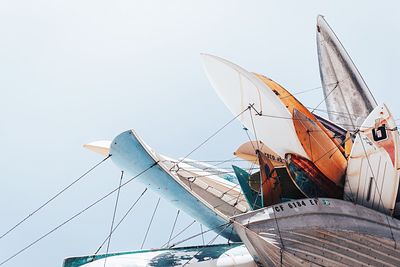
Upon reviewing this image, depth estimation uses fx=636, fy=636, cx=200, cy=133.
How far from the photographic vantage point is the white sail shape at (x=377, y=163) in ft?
48.3

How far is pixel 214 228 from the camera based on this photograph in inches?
737

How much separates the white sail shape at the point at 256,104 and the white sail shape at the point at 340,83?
6003 mm

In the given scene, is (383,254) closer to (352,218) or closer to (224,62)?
(352,218)

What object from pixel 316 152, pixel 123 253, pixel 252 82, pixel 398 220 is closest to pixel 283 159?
pixel 316 152

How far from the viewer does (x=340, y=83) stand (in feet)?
72.2

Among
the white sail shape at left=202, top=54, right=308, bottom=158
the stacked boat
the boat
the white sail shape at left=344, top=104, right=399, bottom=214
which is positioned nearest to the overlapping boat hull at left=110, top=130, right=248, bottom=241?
the stacked boat

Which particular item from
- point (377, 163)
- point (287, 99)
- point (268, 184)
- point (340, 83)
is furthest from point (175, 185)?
point (340, 83)

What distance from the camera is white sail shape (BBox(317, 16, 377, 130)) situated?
21.4 metres

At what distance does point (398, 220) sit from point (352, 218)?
1.43m

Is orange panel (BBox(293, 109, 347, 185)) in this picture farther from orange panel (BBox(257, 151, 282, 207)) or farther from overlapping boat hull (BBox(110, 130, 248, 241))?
overlapping boat hull (BBox(110, 130, 248, 241))

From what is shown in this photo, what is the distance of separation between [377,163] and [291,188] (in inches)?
87.7

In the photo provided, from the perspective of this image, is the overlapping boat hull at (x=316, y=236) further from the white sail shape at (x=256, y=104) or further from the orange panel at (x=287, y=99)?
the orange panel at (x=287, y=99)

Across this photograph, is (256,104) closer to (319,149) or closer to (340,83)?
(319,149)

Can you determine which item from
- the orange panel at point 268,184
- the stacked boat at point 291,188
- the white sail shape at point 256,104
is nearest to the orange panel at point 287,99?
the stacked boat at point 291,188
